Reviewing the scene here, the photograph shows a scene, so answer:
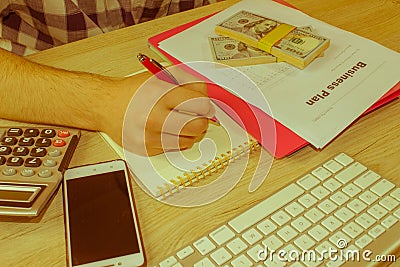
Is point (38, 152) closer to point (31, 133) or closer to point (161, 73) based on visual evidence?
point (31, 133)

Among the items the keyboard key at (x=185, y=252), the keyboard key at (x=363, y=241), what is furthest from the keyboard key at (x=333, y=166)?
the keyboard key at (x=185, y=252)

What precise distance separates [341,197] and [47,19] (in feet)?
2.27

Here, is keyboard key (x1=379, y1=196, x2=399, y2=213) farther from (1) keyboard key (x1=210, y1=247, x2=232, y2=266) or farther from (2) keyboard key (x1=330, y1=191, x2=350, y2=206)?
(1) keyboard key (x1=210, y1=247, x2=232, y2=266)

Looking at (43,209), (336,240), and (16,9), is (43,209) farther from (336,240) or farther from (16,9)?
(16,9)

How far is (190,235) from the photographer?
23.7 inches

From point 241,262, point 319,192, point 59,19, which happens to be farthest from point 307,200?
point 59,19

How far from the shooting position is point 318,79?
0.79 metres

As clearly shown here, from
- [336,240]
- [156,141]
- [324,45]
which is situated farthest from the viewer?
[324,45]

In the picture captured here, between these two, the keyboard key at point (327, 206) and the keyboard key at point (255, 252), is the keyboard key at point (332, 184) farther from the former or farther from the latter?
the keyboard key at point (255, 252)

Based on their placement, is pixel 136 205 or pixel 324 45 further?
pixel 324 45

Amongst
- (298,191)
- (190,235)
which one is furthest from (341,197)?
(190,235)

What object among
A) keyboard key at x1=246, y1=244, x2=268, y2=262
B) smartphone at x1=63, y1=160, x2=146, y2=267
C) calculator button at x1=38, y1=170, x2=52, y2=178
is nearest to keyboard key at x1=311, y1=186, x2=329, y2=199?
keyboard key at x1=246, y1=244, x2=268, y2=262

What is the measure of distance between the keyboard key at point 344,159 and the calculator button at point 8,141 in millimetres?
419

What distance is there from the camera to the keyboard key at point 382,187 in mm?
628
